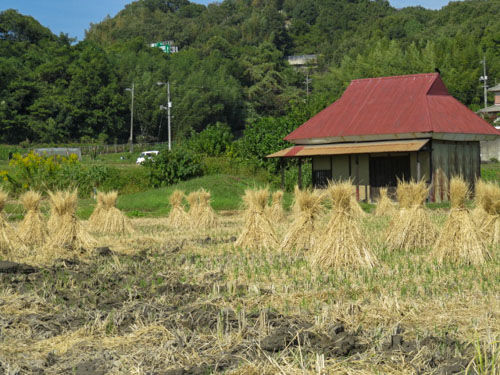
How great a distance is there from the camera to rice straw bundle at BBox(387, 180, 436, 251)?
11.3m

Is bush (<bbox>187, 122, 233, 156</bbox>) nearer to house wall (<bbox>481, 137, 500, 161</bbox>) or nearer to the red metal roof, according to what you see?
the red metal roof

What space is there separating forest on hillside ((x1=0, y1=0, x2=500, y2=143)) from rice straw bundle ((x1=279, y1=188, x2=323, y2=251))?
23949 millimetres

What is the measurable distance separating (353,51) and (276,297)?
73.0 meters

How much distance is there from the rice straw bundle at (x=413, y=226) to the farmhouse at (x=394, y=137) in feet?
40.1

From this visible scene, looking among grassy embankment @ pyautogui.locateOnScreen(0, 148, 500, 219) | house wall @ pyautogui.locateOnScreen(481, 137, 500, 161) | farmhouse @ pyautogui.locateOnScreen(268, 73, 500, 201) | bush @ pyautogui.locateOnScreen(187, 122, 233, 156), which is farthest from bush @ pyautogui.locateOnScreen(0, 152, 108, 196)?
house wall @ pyautogui.locateOnScreen(481, 137, 500, 161)

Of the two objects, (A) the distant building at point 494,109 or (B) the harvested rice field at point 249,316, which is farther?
(A) the distant building at point 494,109

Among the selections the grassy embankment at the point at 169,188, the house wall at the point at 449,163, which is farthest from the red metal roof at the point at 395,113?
the grassy embankment at the point at 169,188

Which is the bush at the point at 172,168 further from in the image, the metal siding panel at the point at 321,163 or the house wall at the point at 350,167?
the house wall at the point at 350,167

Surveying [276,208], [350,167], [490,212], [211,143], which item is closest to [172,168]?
[211,143]

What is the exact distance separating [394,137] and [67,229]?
1599 cm

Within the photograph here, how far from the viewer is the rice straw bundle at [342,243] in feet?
30.3

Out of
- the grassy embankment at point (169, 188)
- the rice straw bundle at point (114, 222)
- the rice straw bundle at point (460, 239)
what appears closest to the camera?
the rice straw bundle at point (460, 239)

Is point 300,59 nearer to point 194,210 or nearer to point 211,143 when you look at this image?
point 211,143

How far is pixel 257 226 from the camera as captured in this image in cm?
1203
